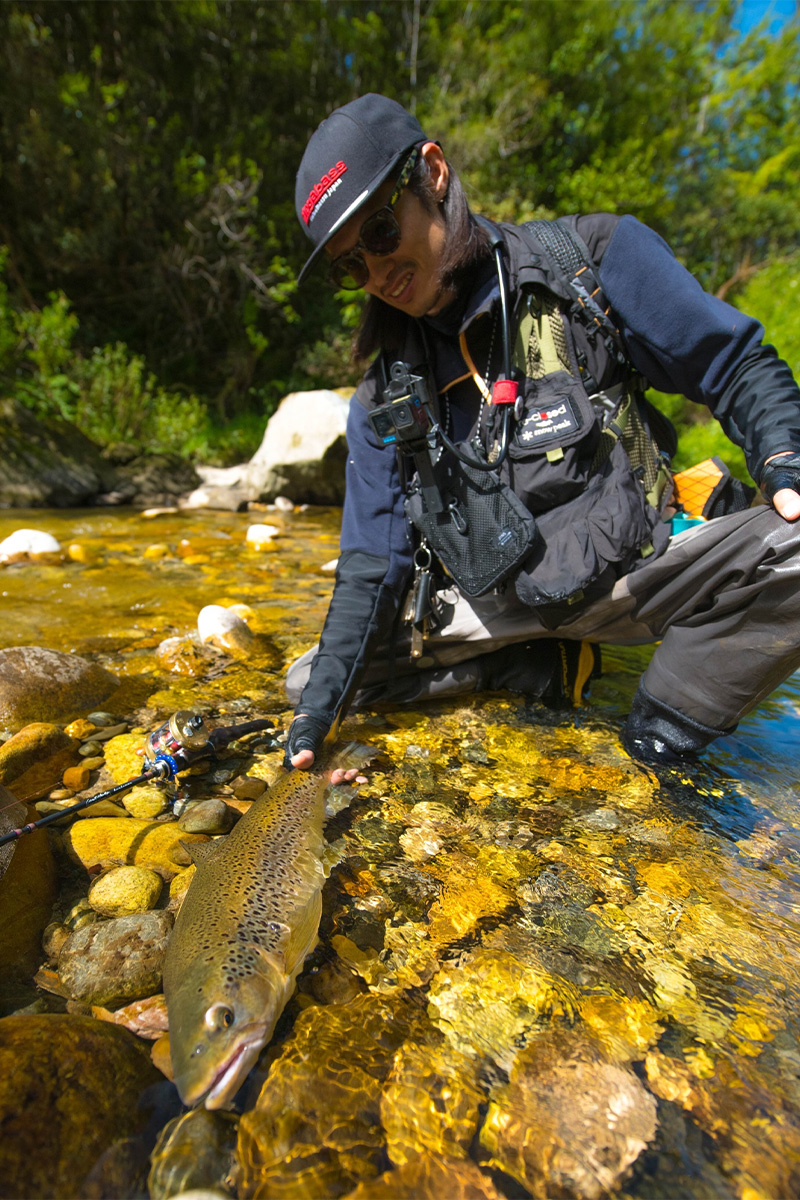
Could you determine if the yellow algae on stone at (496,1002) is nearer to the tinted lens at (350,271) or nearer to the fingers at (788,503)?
the fingers at (788,503)

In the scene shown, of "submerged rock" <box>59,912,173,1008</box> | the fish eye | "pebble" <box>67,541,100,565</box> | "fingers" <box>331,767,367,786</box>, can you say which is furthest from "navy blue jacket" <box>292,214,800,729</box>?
"pebble" <box>67,541,100,565</box>

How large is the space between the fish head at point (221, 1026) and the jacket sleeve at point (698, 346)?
2.28 metres

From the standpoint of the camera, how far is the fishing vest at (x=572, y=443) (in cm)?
266

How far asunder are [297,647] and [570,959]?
9.06 feet

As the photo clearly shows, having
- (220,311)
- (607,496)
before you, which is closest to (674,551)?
(607,496)

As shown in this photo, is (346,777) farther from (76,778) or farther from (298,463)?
(298,463)

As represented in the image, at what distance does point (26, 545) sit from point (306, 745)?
16.6ft

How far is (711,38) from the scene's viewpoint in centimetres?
2461

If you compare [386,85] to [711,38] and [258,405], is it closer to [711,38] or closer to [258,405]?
[258,405]

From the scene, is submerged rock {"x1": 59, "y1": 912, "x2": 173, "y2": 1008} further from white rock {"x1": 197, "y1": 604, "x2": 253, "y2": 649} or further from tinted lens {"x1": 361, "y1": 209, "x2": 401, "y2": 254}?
tinted lens {"x1": 361, "y1": 209, "x2": 401, "y2": 254}

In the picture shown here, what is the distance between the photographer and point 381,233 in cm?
245

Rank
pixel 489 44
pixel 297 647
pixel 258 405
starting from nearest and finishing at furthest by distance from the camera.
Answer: pixel 297 647
pixel 258 405
pixel 489 44

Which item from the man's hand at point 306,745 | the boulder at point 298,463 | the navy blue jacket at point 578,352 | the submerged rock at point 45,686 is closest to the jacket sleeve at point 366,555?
the navy blue jacket at point 578,352

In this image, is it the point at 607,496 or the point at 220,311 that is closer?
the point at 607,496
